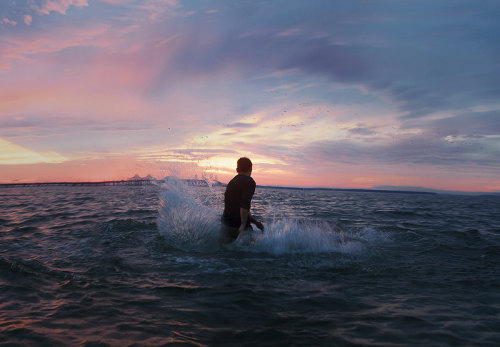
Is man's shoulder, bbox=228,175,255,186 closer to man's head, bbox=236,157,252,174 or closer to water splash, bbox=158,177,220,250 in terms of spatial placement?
man's head, bbox=236,157,252,174

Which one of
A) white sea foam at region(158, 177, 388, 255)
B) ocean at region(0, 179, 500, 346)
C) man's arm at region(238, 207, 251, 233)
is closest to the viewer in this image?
ocean at region(0, 179, 500, 346)

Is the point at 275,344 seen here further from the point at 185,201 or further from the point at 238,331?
the point at 185,201

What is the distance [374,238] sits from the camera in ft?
30.6

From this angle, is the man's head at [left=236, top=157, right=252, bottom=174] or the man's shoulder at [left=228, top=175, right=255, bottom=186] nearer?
the man's shoulder at [left=228, top=175, right=255, bottom=186]

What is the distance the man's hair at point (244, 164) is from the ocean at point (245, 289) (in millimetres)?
1755

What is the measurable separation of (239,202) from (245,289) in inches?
115

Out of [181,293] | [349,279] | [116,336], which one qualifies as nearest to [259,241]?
[349,279]

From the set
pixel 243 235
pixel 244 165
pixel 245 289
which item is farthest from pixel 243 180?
pixel 245 289

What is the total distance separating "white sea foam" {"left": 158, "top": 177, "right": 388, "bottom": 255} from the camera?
7.66m

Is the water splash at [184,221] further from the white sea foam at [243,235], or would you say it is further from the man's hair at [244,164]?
the man's hair at [244,164]

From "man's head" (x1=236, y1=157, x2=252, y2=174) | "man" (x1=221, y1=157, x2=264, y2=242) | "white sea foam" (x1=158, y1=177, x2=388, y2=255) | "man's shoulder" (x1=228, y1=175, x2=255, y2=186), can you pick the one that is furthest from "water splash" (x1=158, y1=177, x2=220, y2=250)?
"man's head" (x1=236, y1=157, x2=252, y2=174)

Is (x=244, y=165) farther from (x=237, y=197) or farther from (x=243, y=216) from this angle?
(x=243, y=216)

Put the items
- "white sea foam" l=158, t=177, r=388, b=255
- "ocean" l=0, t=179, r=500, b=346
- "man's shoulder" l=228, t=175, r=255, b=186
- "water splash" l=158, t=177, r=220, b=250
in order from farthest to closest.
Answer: "water splash" l=158, t=177, r=220, b=250 → "white sea foam" l=158, t=177, r=388, b=255 → "man's shoulder" l=228, t=175, r=255, b=186 → "ocean" l=0, t=179, r=500, b=346

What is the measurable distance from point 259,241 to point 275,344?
15.2 ft
